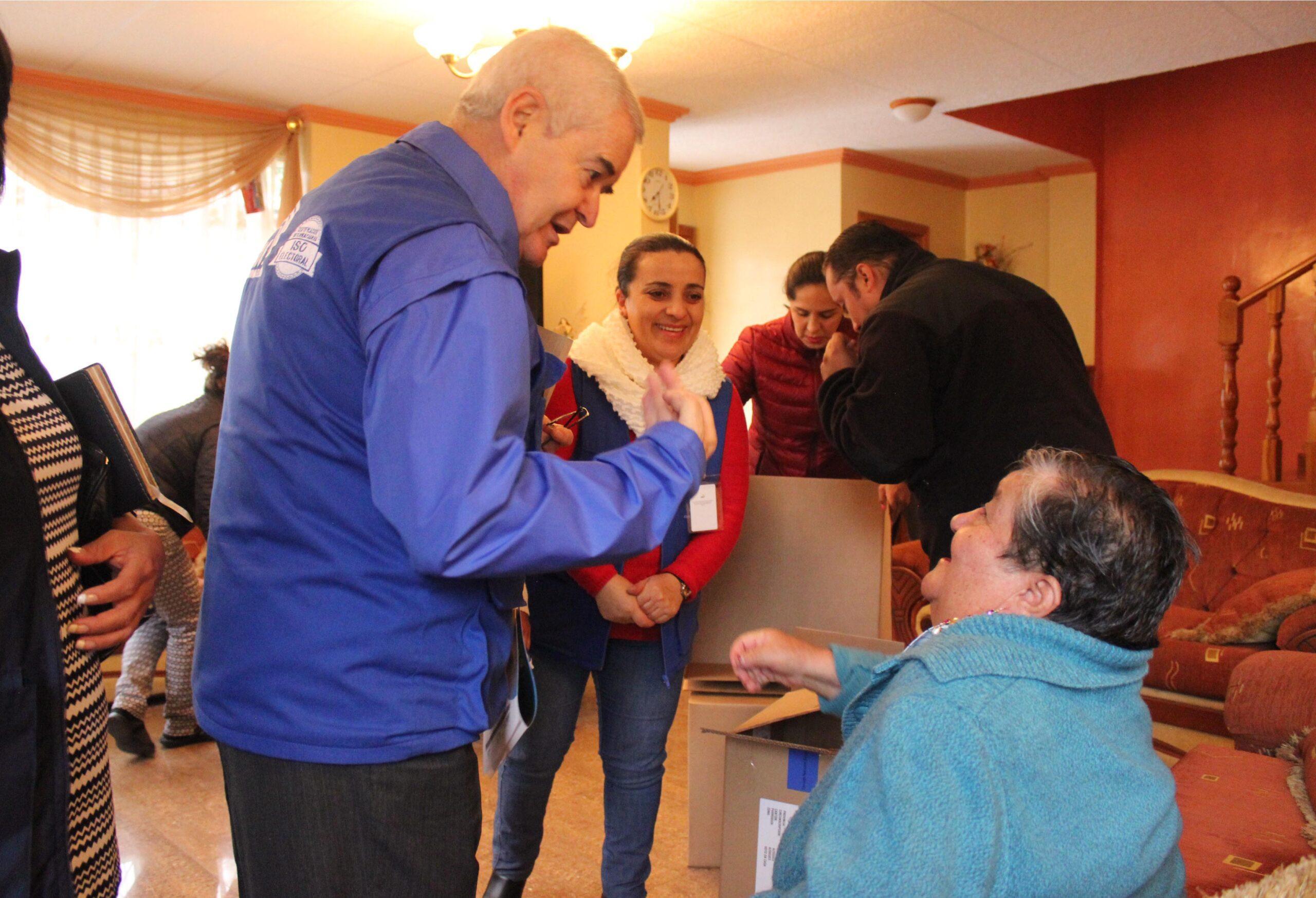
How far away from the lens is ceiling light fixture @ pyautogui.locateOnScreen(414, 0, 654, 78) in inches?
158

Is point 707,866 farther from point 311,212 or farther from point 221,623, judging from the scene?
point 311,212

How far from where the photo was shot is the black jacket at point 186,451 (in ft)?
11.2

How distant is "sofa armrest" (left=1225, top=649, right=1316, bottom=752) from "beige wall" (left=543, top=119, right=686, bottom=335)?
390 cm

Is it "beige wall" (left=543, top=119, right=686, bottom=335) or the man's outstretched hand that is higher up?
"beige wall" (left=543, top=119, right=686, bottom=335)

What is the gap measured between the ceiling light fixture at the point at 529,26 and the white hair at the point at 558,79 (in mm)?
2920

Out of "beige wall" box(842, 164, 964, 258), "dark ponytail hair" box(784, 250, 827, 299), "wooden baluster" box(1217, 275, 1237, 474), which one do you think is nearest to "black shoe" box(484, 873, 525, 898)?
"dark ponytail hair" box(784, 250, 827, 299)

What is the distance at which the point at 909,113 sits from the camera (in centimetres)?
599

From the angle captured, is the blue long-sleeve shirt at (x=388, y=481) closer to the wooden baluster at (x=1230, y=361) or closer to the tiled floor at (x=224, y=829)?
the tiled floor at (x=224, y=829)

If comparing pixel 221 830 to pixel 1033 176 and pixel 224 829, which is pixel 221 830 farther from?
pixel 1033 176

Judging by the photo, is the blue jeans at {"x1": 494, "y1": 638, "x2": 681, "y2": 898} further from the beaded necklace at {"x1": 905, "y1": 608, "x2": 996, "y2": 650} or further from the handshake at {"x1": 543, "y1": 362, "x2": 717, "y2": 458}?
the handshake at {"x1": 543, "y1": 362, "x2": 717, "y2": 458}

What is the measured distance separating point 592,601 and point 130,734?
Answer: 84.6 inches

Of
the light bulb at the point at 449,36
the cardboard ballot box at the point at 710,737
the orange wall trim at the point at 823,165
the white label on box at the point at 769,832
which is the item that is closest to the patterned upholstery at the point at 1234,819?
the white label on box at the point at 769,832

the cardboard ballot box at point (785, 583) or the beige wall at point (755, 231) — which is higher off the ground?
the beige wall at point (755, 231)

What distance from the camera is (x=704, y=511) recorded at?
213 cm
